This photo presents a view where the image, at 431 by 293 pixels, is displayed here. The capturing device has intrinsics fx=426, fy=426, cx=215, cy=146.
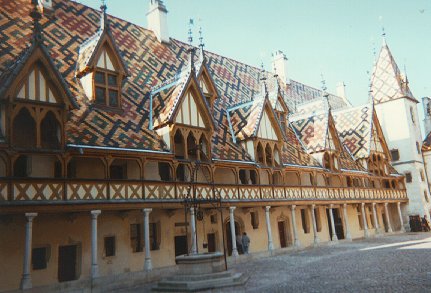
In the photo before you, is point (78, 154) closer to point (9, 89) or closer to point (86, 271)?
point (9, 89)

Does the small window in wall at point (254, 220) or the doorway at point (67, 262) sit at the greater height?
the small window in wall at point (254, 220)

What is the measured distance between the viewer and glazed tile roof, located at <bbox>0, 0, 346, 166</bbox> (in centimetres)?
1670

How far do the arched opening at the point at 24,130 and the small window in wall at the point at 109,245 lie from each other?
189 inches

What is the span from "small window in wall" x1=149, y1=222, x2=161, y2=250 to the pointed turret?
27.8m

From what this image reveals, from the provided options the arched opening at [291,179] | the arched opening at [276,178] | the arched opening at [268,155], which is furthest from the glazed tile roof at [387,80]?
the arched opening at [268,155]

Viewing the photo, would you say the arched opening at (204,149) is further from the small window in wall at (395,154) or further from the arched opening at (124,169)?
the small window in wall at (395,154)

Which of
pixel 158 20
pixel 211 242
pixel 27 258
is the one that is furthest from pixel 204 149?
pixel 158 20

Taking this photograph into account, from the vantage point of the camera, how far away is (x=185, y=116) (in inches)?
765

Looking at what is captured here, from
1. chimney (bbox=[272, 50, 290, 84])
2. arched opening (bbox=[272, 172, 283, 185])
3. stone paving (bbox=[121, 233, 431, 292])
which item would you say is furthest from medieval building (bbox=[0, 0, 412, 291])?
chimney (bbox=[272, 50, 290, 84])

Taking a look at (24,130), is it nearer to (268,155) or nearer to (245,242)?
(245,242)

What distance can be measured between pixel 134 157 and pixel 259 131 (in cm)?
878

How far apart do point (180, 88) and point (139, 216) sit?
6.01 m

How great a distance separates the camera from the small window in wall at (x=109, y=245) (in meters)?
17.1

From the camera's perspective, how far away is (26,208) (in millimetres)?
13250
